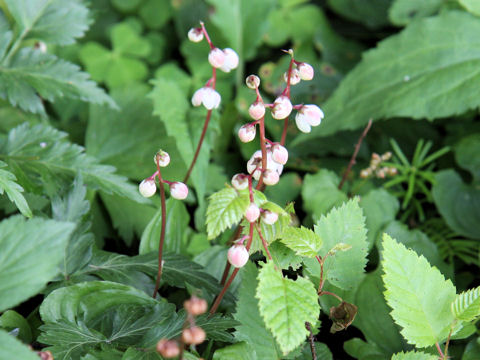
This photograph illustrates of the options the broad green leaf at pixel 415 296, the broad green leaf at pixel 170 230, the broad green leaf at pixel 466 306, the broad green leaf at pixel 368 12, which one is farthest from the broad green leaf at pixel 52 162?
the broad green leaf at pixel 368 12

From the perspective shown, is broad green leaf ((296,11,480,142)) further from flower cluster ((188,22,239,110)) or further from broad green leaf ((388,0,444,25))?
flower cluster ((188,22,239,110))

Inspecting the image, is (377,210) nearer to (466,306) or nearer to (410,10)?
(466,306)

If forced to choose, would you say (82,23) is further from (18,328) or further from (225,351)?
(225,351)

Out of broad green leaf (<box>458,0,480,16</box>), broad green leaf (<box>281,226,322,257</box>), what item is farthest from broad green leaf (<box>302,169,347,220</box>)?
broad green leaf (<box>458,0,480,16</box>)

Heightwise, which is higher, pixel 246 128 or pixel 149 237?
pixel 246 128

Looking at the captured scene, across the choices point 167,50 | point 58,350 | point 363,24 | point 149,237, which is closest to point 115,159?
point 149,237

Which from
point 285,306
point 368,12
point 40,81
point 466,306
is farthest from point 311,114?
point 368,12
